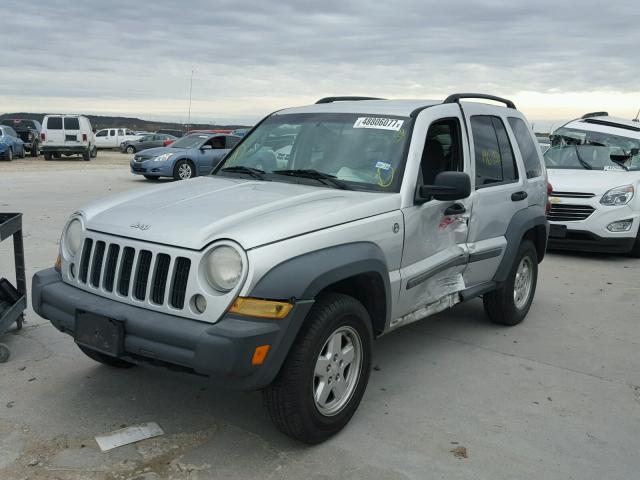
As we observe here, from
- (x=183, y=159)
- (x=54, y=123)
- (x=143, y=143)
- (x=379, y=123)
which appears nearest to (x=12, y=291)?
(x=379, y=123)

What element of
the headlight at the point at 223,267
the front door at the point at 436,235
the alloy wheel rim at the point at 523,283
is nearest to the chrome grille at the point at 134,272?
the headlight at the point at 223,267

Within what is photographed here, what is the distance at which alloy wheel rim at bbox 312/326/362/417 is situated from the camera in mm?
3463

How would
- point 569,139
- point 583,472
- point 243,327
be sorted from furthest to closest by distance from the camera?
1. point 569,139
2. point 583,472
3. point 243,327

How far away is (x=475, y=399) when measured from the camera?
4168 millimetres

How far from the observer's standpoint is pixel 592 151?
10.3 m

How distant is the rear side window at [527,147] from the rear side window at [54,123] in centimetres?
2539

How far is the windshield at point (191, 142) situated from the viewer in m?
19.0

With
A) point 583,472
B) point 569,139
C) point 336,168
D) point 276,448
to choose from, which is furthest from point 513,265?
point 569,139

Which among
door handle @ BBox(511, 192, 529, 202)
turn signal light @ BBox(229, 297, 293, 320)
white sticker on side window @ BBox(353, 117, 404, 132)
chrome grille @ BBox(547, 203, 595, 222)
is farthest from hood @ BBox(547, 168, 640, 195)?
turn signal light @ BBox(229, 297, 293, 320)

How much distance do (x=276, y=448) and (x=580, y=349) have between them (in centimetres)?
294

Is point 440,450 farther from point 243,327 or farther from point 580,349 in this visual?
point 580,349

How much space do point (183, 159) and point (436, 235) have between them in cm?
1464

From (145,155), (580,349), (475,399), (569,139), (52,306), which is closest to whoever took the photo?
(52,306)

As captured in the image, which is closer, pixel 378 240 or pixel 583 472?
pixel 583 472
